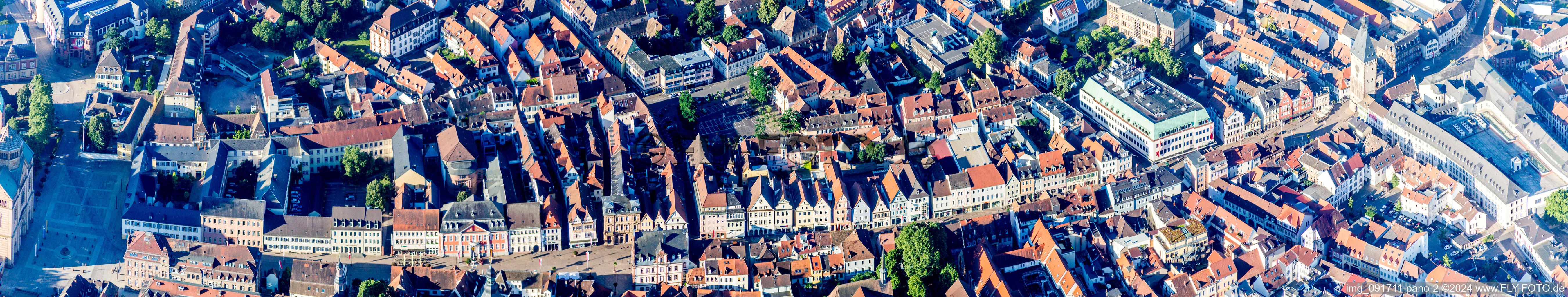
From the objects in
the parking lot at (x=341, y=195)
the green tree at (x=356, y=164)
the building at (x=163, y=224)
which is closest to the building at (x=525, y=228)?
the parking lot at (x=341, y=195)

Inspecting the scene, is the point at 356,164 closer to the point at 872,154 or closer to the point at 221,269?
the point at 221,269

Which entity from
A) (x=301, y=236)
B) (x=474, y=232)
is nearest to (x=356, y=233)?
(x=301, y=236)

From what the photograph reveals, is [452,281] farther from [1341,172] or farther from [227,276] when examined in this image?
[1341,172]

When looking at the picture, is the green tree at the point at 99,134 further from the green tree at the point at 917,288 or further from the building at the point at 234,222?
the green tree at the point at 917,288

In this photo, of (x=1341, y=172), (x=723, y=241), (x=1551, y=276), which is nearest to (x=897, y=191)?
(x=723, y=241)

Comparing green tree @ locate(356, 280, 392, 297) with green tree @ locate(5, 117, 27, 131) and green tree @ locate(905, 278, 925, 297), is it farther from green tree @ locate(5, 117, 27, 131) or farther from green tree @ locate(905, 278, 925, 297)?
green tree @ locate(5, 117, 27, 131)
